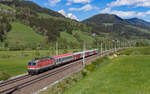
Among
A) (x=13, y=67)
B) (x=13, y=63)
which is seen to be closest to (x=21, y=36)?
(x=13, y=63)

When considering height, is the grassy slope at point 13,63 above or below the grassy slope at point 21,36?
below

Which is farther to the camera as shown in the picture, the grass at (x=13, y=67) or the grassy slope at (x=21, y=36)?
the grassy slope at (x=21, y=36)

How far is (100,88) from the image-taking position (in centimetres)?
2348

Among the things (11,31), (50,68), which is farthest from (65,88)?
(11,31)

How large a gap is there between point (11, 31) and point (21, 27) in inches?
632

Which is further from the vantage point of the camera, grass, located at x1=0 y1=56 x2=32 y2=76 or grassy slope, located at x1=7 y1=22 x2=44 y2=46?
grassy slope, located at x1=7 y1=22 x2=44 y2=46

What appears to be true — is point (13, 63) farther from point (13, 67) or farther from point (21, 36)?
point (21, 36)

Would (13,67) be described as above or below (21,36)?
below

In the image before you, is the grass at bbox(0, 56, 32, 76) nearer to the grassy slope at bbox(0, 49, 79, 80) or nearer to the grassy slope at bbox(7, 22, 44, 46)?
the grassy slope at bbox(0, 49, 79, 80)

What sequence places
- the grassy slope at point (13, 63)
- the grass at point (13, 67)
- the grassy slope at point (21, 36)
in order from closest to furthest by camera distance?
A: the grass at point (13, 67), the grassy slope at point (13, 63), the grassy slope at point (21, 36)

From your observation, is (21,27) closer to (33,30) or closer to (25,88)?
(33,30)

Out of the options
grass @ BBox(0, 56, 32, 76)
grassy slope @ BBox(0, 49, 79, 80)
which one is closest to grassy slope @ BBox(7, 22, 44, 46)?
grassy slope @ BBox(0, 49, 79, 80)

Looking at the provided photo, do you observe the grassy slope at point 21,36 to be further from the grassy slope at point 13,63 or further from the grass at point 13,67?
the grass at point 13,67

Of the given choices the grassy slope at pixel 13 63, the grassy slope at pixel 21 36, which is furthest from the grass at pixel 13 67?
the grassy slope at pixel 21 36
